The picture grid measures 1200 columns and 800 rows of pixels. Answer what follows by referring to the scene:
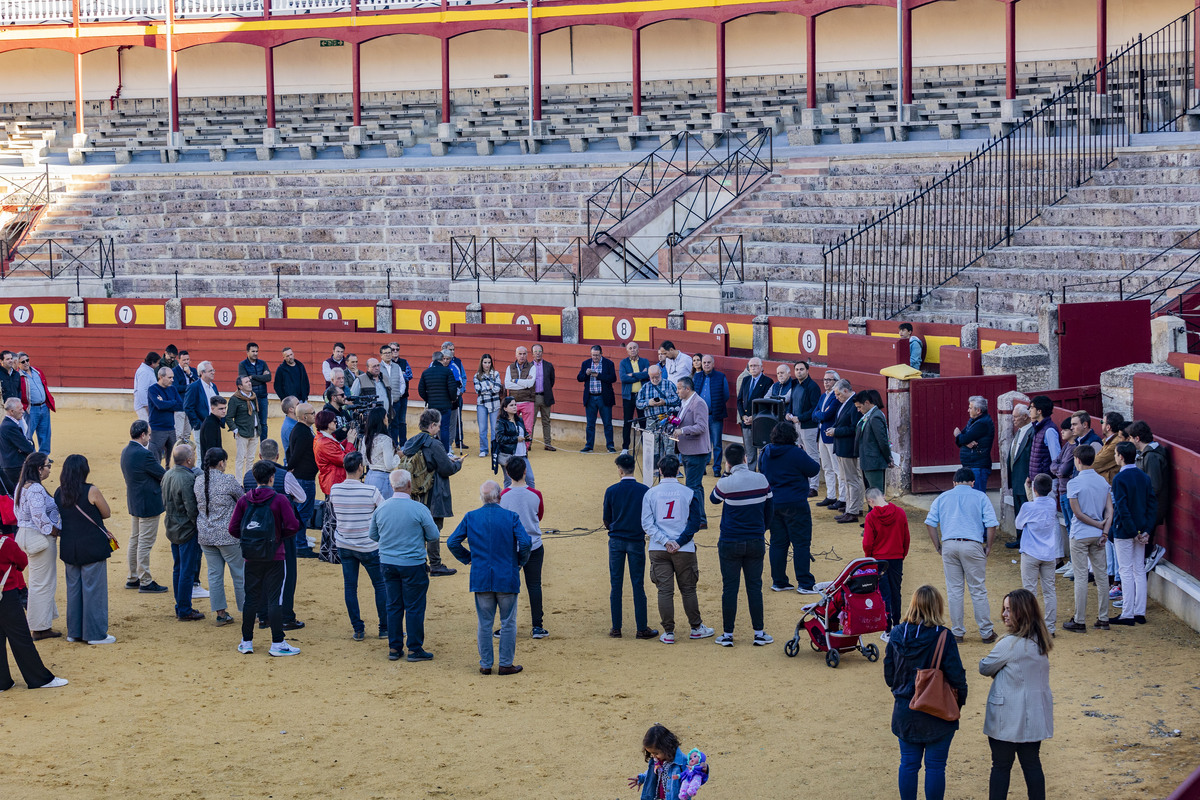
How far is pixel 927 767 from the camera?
23.4 ft

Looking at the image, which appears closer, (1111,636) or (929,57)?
(1111,636)

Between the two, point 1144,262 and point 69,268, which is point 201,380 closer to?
point 1144,262

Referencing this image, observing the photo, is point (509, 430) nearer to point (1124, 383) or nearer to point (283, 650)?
point (283, 650)

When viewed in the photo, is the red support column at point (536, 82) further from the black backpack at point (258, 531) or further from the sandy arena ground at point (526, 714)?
the black backpack at point (258, 531)

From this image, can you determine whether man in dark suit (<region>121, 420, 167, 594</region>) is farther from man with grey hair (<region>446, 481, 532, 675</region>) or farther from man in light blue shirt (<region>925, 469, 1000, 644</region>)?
man in light blue shirt (<region>925, 469, 1000, 644</region>)

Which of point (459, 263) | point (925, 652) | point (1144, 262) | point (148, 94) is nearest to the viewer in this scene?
point (925, 652)

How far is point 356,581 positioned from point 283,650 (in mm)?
797

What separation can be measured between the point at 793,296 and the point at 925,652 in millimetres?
16203

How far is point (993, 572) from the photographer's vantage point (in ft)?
41.0

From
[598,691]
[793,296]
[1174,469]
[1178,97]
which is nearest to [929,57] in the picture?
[1178,97]

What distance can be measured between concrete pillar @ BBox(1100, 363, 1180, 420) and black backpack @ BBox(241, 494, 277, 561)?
29.1 feet

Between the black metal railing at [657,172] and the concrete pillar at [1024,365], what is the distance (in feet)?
40.9

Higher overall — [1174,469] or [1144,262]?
[1144,262]

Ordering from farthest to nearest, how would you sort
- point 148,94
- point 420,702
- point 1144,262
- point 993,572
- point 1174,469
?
1. point 148,94
2. point 1144,262
3. point 993,572
4. point 1174,469
5. point 420,702
